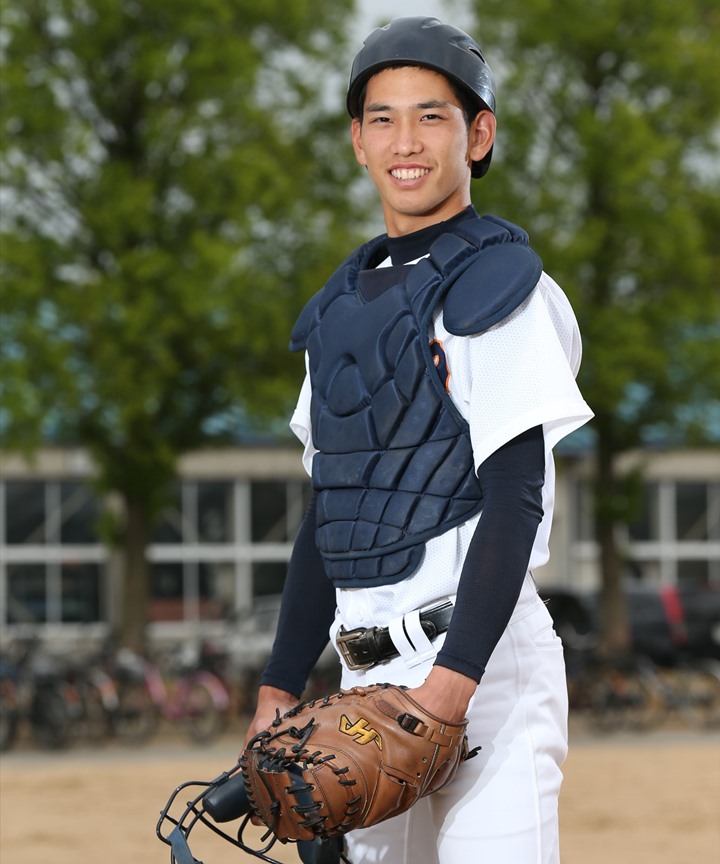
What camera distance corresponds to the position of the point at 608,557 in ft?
68.8

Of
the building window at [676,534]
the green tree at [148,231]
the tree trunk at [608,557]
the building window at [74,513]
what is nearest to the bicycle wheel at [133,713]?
the green tree at [148,231]

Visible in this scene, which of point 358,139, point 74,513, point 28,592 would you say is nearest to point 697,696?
point 358,139

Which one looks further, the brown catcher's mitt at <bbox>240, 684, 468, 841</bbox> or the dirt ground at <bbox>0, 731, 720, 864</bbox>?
the dirt ground at <bbox>0, 731, 720, 864</bbox>

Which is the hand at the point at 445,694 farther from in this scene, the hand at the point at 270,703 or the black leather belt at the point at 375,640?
the hand at the point at 270,703

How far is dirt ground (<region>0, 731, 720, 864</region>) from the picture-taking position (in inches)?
361

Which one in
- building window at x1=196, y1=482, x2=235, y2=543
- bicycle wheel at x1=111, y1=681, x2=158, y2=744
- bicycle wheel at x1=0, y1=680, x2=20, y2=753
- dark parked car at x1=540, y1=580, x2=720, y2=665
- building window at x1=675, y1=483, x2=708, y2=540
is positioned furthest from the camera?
building window at x1=675, y1=483, x2=708, y2=540

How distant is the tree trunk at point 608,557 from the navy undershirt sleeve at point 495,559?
17.9m

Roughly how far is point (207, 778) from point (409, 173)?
9.81m

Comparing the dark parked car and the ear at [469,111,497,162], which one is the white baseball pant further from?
the dark parked car

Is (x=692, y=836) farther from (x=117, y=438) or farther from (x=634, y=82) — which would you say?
(x=634, y=82)

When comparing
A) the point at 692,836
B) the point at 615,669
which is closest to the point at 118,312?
the point at 615,669

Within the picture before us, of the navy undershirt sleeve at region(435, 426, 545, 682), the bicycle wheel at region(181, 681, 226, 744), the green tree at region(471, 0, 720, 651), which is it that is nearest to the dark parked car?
the green tree at region(471, 0, 720, 651)

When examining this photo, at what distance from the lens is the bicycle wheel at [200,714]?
16391mm

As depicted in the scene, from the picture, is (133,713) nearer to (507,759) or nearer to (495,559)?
(507,759)
